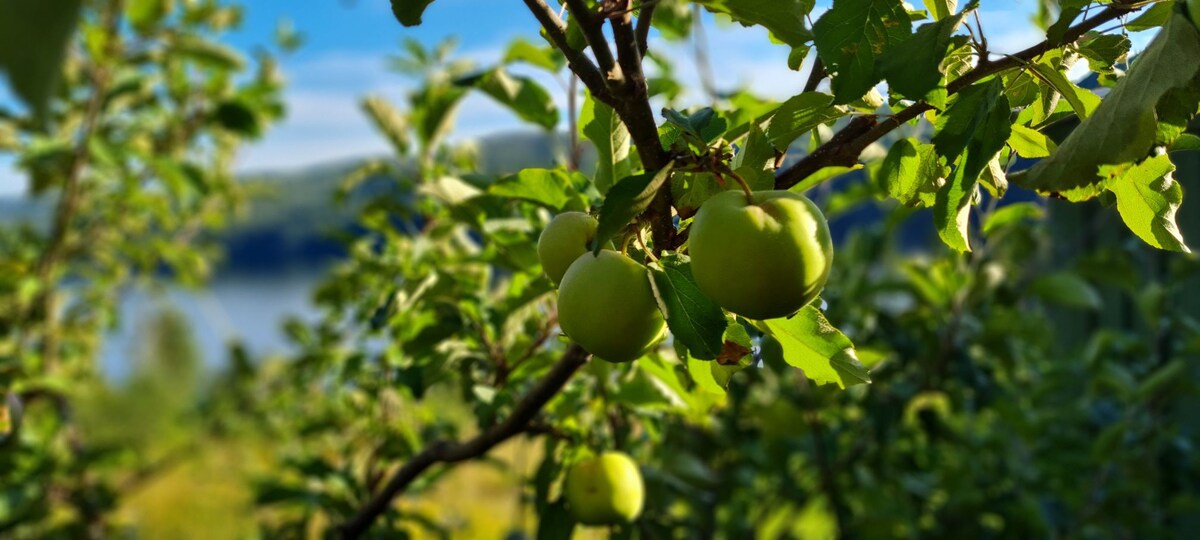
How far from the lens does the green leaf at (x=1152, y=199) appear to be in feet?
1.54

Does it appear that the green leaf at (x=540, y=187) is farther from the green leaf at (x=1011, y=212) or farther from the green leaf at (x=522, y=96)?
the green leaf at (x=1011, y=212)

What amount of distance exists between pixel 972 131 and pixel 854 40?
3.0 inches

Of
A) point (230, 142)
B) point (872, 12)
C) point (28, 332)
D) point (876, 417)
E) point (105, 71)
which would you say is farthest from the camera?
point (230, 142)

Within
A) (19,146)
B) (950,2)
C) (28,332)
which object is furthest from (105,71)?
(950,2)

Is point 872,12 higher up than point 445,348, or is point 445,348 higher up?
point 872,12

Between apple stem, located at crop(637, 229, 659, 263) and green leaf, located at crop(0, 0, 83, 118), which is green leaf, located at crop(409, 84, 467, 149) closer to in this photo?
apple stem, located at crop(637, 229, 659, 263)

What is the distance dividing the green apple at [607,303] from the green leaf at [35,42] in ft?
0.95

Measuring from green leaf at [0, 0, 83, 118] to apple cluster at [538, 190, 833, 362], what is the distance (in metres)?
0.29

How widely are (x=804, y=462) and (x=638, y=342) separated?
1.40 meters

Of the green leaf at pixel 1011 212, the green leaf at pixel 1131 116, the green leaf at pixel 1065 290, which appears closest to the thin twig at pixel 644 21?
the green leaf at pixel 1131 116

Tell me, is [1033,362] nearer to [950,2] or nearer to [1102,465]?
[1102,465]

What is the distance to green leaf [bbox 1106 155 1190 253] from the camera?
47 centimetres

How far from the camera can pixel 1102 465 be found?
1.57m

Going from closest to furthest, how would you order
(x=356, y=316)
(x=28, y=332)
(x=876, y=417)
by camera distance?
1. (x=876, y=417)
2. (x=356, y=316)
3. (x=28, y=332)
